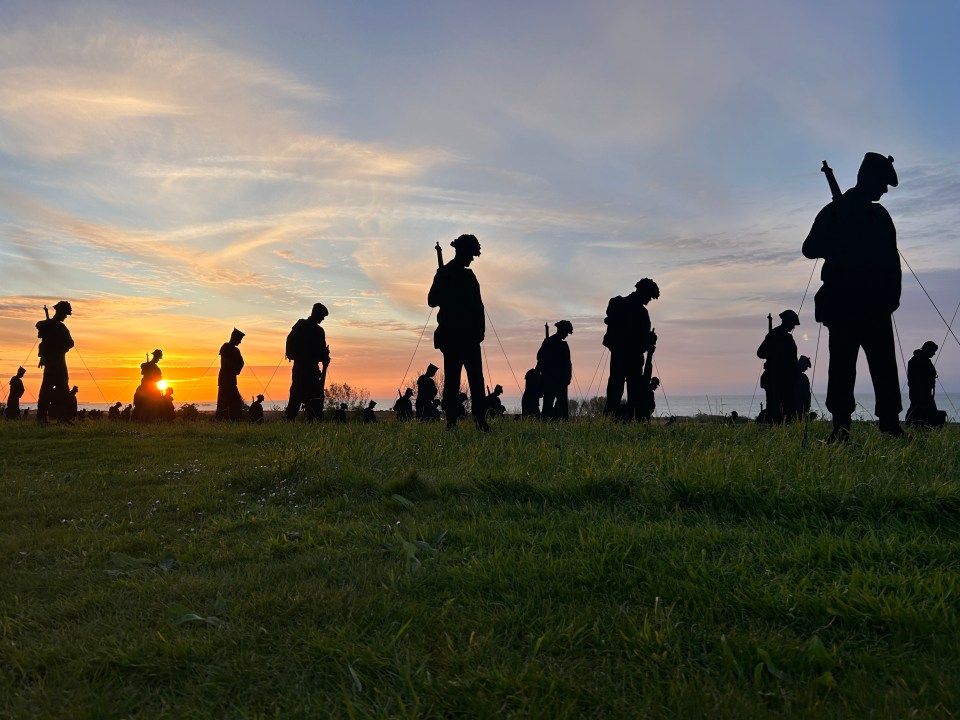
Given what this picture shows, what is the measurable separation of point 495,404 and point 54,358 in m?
12.5

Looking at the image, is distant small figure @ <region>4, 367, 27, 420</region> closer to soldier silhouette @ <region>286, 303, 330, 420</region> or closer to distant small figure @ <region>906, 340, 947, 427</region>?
soldier silhouette @ <region>286, 303, 330, 420</region>

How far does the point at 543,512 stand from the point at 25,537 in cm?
447

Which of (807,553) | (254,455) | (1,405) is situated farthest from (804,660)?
(1,405)

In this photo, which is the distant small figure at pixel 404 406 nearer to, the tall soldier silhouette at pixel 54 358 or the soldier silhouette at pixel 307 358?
the soldier silhouette at pixel 307 358

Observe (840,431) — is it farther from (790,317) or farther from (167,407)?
(167,407)

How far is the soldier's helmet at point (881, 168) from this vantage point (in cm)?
848

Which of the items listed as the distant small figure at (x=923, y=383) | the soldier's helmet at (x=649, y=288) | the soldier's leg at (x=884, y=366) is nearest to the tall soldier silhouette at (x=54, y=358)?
the soldier's helmet at (x=649, y=288)

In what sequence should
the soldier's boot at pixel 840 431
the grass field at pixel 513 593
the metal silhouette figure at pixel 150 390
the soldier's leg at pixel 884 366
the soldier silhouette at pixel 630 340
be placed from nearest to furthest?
the grass field at pixel 513 593 → the soldier's boot at pixel 840 431 → the soldier's leg at pixel 884 366 → the soldier silhouette at pixel 630 340 → the metal silhouette figure at pixel 150 390

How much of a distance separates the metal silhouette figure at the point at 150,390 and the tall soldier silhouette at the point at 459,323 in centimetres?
1383

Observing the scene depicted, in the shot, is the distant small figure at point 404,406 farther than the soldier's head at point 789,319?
Yes

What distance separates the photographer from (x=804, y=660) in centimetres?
291

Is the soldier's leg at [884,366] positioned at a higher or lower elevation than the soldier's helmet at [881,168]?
lower

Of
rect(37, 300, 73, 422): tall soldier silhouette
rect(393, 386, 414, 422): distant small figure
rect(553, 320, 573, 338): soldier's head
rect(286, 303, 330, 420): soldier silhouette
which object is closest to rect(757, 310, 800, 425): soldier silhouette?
rect(553, 320, 573, 338): soldier's head

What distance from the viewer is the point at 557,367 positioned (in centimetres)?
1934
